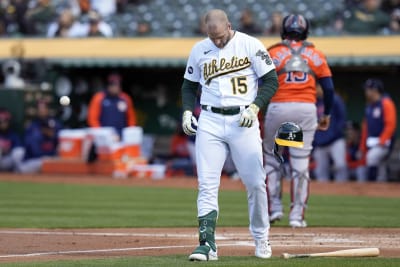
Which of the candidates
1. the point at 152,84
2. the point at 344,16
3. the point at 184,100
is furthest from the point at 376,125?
the point at 184,100

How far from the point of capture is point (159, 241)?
30.5 ft

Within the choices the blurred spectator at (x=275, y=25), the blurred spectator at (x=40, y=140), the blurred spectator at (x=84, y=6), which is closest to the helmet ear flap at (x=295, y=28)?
the blurred spectator at (x=275, y=25)

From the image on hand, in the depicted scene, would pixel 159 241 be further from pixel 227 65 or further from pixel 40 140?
pixel 40 140

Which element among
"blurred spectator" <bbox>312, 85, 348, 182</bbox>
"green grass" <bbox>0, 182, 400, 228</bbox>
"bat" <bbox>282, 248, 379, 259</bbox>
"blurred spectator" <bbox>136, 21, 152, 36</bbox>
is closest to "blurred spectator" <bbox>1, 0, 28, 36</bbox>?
"blurred spectator" <bbox>136, 21, 152, 36</bbox>

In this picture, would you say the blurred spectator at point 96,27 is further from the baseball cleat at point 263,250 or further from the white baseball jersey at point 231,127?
the baseball cleat at point 263,250

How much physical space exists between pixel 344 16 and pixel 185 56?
349cm

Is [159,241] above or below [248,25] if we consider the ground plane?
below

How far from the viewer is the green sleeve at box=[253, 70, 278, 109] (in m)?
7.78

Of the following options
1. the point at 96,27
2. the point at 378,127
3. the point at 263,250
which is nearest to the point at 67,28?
the point at 96,27

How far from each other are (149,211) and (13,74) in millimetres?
9815

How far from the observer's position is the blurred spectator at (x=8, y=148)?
2050 cm

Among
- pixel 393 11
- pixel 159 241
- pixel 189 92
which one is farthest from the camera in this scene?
pixel 393 11

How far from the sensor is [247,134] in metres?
7.77

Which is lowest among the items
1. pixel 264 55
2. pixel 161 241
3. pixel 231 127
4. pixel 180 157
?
pixel 180 157
